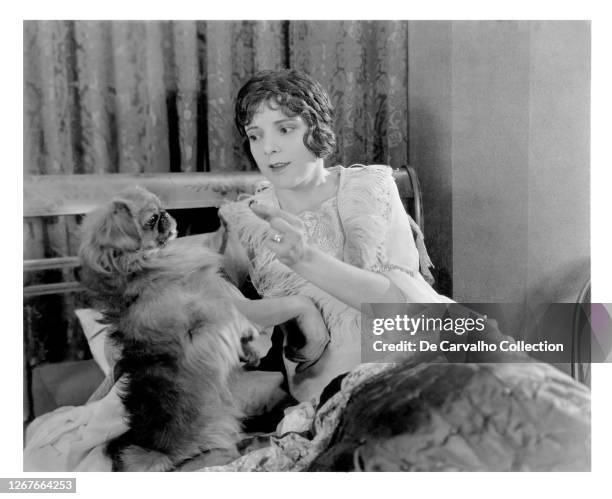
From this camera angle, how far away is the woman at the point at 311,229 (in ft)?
3.87

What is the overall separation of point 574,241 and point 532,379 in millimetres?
330

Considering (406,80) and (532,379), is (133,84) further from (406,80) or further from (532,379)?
(532,379)

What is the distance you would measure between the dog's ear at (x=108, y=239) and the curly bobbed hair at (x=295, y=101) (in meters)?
0.29

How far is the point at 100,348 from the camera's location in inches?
45.6

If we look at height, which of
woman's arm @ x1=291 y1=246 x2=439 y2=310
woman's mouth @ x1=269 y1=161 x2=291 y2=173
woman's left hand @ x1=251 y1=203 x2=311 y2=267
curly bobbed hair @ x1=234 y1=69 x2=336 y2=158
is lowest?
woman's arm @ x1=291 y1=246 x2=439 y2=310

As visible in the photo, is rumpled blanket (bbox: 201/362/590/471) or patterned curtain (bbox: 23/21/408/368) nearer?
rumpled blanket (bbox: 201/362/590/471)

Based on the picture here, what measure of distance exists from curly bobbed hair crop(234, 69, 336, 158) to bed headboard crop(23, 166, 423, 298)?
0.38 feet

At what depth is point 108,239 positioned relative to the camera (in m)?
1.15

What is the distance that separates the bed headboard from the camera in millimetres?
1160

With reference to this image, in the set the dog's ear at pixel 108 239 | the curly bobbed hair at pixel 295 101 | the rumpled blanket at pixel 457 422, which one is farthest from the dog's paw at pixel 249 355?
the curly bobbed hair at pixel 295 101

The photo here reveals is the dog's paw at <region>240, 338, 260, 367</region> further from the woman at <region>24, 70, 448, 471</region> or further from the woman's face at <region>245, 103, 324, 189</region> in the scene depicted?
the woman's face at <region>245, 103, 324, 189</region>

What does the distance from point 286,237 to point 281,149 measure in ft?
0.57

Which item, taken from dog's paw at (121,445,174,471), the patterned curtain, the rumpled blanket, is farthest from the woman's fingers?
dog's paw at (121,445,174,471)
